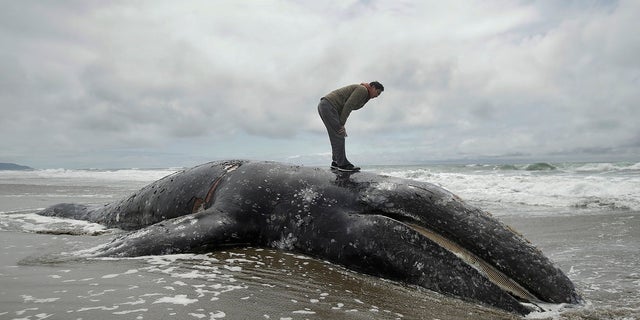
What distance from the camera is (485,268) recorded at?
15.3 ft

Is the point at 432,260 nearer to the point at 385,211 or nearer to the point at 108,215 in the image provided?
the point at 385,211

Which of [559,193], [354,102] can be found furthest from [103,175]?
[354,102]

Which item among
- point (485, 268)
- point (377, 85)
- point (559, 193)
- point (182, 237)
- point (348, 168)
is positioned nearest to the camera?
point (485, 268)

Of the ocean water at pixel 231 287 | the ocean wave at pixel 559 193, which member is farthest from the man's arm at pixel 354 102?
the ocean wave at pixel 559 193

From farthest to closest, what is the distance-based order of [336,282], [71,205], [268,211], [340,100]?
[71,205] < [340,100] < [268,211] < [336,282]

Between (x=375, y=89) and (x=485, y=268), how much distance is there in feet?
13.0

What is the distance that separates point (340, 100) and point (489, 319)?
4.55 meters

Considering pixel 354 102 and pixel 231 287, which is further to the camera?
pixel 354 102

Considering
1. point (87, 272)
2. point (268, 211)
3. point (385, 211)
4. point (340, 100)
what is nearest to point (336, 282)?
point (385, 211)

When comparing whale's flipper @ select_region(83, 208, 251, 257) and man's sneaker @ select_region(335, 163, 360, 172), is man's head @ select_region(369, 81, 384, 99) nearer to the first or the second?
man's sneaker @ select_region(335, 163, 360, 172)

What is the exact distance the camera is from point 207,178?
264 inches

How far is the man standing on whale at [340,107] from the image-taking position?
7207 mm

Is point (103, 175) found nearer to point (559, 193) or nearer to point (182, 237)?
point (559, 193)

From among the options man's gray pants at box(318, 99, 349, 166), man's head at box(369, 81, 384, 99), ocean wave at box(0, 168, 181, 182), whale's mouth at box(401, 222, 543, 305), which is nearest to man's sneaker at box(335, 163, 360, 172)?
man's gray pants at box(318, 99, 349, 166)
